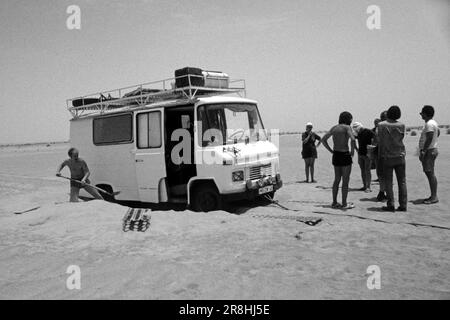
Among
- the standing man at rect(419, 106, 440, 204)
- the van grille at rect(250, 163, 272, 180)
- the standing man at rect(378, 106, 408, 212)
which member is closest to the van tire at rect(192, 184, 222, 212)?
the van grille at rect(250, 163, 272, 180)

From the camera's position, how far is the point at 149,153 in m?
8.28

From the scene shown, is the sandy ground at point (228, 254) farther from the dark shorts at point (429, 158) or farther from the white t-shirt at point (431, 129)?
the white t-shirt at point (431, 129)

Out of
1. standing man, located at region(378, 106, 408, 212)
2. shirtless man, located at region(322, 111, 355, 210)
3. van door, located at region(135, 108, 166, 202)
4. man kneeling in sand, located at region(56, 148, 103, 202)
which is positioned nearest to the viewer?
standing man, located at region(378, 106, 408, 212)

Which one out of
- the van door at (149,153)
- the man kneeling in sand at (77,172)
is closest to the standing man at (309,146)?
the van door at (149,153)

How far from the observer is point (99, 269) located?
4.43 m

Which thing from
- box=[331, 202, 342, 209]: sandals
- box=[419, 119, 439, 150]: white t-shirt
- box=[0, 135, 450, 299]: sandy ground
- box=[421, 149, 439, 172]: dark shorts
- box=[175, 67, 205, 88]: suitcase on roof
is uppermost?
box=[175, 67, 205, 88]: suitcase on roof

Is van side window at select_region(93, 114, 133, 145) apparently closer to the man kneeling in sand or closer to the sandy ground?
the man kneeling in sand

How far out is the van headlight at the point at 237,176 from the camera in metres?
7.30

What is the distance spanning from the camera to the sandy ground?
3811 millimetres

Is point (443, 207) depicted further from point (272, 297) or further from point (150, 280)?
point (150, 280)

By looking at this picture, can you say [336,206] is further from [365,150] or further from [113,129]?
[113,129]

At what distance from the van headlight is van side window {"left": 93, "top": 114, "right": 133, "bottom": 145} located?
9.73 feet

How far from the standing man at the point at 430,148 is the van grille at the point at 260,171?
135 inches
